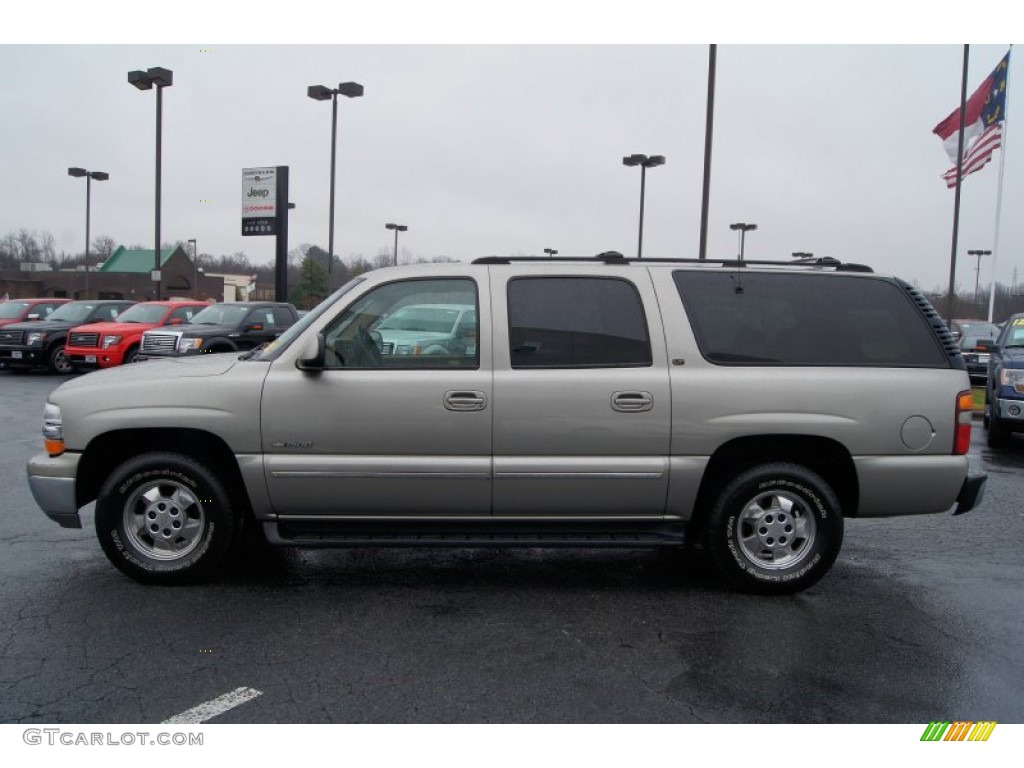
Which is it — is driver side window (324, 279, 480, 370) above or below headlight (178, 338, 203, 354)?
above

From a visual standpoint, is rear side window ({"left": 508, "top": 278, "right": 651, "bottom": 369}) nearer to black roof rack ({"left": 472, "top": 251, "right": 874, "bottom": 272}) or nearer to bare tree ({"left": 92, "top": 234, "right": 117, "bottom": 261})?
black roof rack ({"left": 472, "top": 251, "right": 874, "bottom": 272})

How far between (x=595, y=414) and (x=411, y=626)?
1.48m

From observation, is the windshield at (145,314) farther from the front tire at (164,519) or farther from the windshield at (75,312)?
the front tire at (164,519)

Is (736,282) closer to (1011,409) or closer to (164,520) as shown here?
(164,520)

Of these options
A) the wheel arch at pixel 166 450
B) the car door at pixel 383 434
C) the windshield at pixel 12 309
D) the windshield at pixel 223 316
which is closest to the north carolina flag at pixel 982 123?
the windshield at pixel 223 316

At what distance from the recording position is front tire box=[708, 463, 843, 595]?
4734mm

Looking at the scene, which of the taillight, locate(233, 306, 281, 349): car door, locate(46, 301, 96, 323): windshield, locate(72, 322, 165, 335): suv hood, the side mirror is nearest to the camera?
the side mirror

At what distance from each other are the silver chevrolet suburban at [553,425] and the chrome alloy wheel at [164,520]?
0.03 feet

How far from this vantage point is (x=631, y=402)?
15.1 ft

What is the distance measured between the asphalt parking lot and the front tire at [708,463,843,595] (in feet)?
0.54

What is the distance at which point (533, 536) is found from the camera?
4.71 meters

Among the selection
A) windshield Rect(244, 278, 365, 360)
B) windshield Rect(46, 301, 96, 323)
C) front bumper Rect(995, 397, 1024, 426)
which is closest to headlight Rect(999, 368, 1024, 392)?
front bumper Rect(995, 397, 1024, 426)

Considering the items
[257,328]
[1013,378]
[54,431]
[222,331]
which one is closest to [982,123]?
[1013,378]

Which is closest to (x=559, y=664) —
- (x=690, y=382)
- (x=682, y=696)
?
(x=682, y=696)
